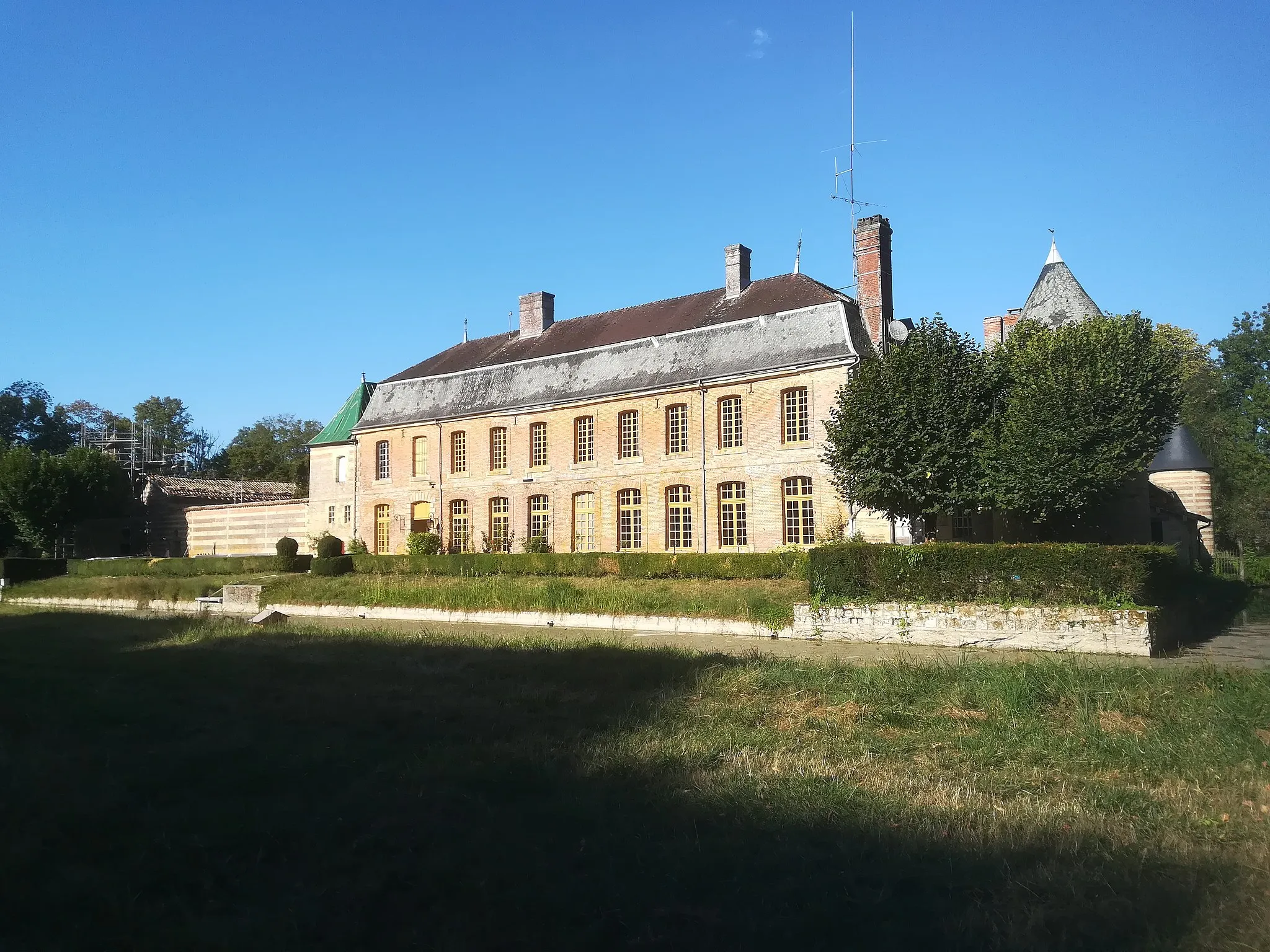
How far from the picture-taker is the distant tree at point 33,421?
57.2 m

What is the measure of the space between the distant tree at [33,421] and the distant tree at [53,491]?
21.0 meters

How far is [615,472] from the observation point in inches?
1089

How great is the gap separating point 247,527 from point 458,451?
1074 cm

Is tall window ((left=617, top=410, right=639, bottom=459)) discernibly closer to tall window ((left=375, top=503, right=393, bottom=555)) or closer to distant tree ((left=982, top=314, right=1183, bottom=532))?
tall window ((left=375, top=503, right=393, bottom=555))

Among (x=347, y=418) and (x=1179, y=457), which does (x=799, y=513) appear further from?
(x=347, y=418)

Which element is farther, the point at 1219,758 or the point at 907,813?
the point at 1219,758

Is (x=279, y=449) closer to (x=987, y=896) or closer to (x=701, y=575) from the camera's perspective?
(x=701, y=575)

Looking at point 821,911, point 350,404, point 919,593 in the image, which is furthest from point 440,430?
point 821,911

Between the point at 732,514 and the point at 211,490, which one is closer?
the point at 732,514

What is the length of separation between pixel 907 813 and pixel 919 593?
439 inches

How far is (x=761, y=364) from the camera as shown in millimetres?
24828

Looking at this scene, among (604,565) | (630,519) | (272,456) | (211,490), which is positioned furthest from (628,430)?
(272,456)

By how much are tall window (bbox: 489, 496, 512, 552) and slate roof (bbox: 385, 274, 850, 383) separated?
4.84 metres

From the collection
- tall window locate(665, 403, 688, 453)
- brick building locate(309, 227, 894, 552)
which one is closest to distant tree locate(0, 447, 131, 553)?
brick building locate(309, 227, 894, 552)
